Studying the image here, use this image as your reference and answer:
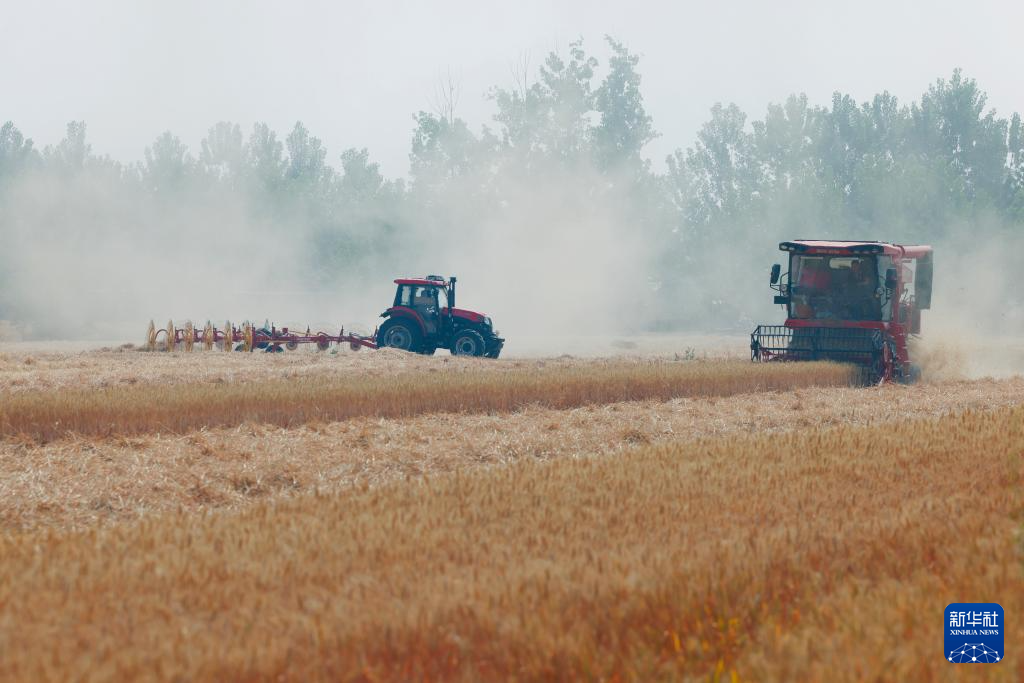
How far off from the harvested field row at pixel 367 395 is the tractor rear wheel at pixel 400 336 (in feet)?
22.0

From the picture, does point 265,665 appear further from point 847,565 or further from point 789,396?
point 789,396

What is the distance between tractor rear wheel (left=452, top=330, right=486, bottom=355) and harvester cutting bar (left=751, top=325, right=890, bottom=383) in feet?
20.4

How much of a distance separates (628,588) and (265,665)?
1582 millimetres

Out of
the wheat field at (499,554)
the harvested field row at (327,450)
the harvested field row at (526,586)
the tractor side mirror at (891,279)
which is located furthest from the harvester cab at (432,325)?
the harvested field row at (526,586)

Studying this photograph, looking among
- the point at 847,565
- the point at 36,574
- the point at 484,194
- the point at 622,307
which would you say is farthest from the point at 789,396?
the point at 484,194

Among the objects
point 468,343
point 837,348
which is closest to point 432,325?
point 468,343

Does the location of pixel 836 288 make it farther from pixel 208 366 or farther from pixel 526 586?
pixel 526 586

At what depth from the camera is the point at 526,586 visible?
492 cm

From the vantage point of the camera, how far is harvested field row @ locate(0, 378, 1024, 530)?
30.3 ft

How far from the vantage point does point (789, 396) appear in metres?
17.5

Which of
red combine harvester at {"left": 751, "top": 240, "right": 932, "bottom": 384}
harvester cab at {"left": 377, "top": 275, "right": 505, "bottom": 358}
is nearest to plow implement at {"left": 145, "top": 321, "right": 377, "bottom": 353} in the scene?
harvester cab at {"left": 377, "top": 275, "right": 505, "bottom": 358}

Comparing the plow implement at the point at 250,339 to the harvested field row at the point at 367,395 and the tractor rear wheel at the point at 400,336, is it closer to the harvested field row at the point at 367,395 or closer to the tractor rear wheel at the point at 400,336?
the tractor rear wheel at the point at 400,336

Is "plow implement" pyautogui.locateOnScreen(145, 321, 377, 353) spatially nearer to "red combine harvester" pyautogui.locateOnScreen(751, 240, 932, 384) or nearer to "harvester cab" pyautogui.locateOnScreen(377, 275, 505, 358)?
"harvester cab" pyautogui.locateOnScreen(377, 275, 505, 358)

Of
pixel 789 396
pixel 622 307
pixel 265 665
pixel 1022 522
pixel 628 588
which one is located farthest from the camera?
pixel 622 307
